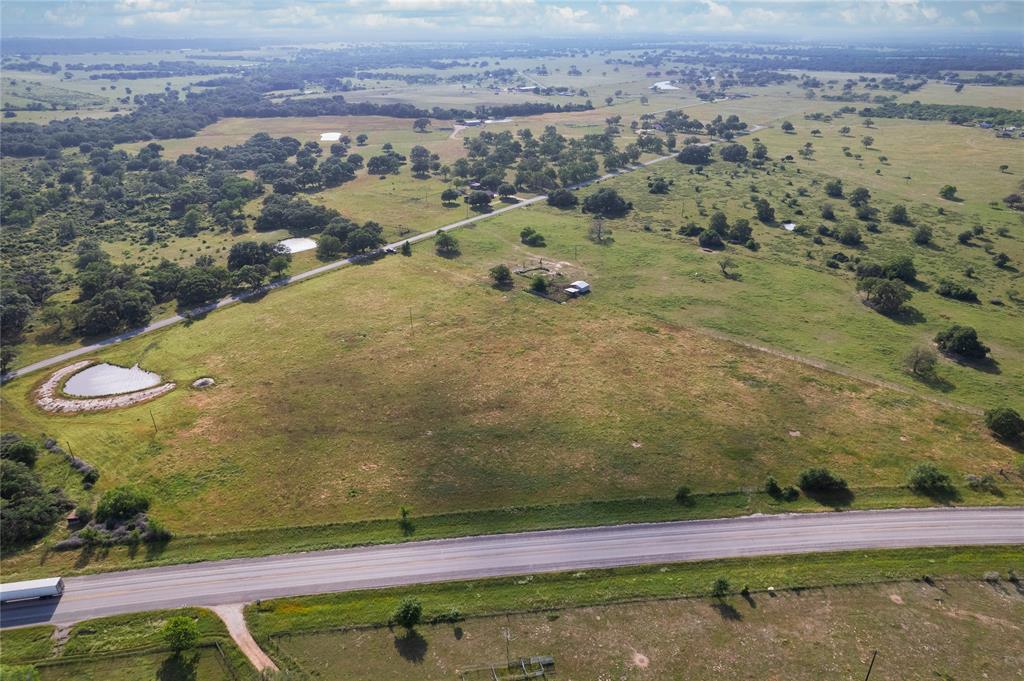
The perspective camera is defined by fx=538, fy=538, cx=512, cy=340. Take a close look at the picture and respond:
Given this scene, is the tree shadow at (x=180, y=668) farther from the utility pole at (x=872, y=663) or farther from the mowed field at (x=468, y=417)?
the utility pole at (x=872, y=663)

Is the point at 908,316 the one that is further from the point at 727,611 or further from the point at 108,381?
the point at 108,381

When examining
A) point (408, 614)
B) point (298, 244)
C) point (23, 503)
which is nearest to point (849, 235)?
point (408, 614)

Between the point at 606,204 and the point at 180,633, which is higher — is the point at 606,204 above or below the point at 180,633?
above

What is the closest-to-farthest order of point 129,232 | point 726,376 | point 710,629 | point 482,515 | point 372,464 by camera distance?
point 710,629 < point 482,515 < point 372,464 < point 726,376 < point 129,232

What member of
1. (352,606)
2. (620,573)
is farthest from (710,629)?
(352,606)

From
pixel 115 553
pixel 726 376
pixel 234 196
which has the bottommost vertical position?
pixel 115 553

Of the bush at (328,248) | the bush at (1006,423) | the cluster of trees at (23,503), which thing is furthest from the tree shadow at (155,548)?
the bush at (1006,423)

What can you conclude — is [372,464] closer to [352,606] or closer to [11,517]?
[352,606]
